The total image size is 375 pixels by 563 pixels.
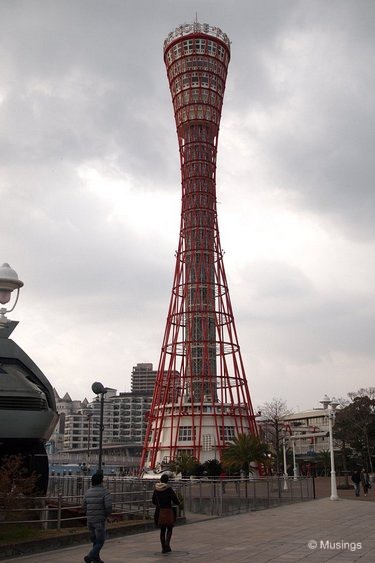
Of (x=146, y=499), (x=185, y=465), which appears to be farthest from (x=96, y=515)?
(x=185, y=465)

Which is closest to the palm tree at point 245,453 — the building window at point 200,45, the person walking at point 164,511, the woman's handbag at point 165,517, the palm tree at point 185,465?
the palm tree at point 185,465

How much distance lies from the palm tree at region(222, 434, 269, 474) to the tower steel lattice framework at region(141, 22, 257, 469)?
1074 centimetres

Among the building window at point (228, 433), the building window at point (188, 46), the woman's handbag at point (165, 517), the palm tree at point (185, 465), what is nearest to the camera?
the woman's handbag at point (165, 517)

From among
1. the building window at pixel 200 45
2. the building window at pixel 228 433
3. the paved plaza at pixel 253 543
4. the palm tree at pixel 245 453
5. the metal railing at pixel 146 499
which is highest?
the building window at pixel 200 45

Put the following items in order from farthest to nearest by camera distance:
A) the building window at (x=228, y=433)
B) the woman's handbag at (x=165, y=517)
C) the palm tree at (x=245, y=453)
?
1. the building window at (x=228, y=433)
2. the palm tree at (x=245, y=453)
3. the woman's handbag at (x=165, y=517)

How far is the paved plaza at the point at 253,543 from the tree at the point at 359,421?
4538 cm

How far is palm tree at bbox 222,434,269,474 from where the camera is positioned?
41.0 m

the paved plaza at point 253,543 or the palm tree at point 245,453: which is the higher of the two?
the palm tree at point 245,453

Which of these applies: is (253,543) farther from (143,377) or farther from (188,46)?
(143,377)

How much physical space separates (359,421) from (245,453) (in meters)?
24.6

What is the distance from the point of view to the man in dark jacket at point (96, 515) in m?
9.25

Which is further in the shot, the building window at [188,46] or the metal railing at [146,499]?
the building window at [188,46]

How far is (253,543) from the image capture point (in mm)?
12125

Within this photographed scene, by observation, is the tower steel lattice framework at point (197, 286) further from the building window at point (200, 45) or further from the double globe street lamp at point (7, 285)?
the double globe street lamp at point (7, 285)
